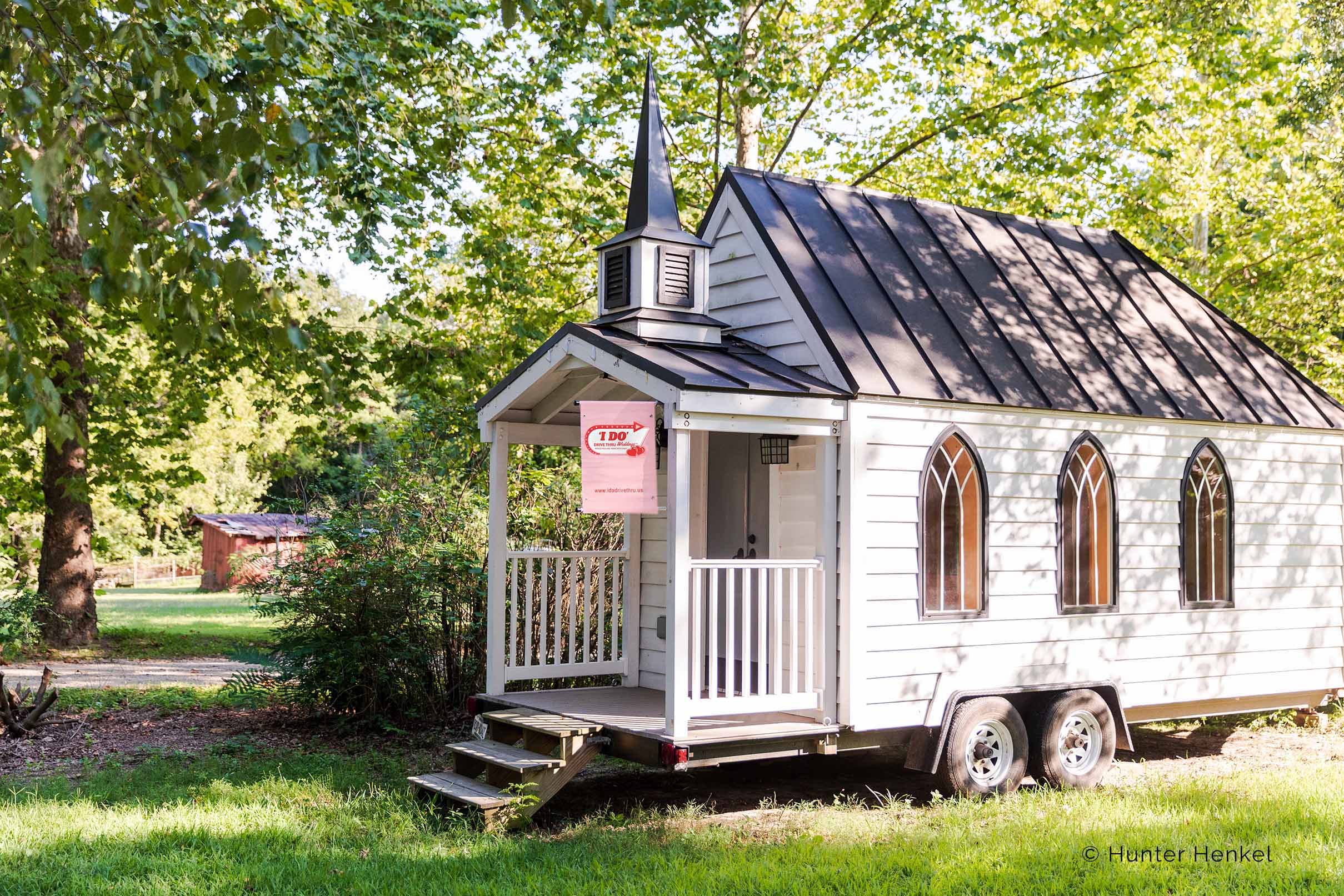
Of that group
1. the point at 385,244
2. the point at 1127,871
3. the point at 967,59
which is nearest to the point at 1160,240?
the point at 967,59

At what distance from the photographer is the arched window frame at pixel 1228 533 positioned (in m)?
10.3

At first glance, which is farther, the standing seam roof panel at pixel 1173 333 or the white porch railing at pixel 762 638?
the standing seam roof panel at pixel 1173 333

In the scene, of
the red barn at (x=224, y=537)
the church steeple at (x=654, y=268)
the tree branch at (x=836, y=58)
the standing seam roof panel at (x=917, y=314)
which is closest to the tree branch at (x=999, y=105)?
the tree branch at (x=836, y=58)

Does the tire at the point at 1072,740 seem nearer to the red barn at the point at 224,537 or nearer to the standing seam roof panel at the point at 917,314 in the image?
the standing seam roof panel at the point at 917,314

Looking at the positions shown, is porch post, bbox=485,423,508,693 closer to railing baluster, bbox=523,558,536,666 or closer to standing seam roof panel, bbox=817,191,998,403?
railing baluster, bbox=523,558,536,666

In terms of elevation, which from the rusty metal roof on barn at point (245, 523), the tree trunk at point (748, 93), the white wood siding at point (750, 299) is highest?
the tree trunk at point (748, 93)

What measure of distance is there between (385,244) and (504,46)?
3.58m

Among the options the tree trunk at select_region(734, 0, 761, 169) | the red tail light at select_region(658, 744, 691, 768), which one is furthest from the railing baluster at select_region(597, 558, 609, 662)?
the tree trunk at select_region(734, 0, 761, 169)

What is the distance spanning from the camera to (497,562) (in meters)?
9.75

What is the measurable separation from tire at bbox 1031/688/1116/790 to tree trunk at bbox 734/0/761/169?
8837 millimetres

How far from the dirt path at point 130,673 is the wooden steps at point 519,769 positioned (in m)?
6.05

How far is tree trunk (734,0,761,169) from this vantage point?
15195 millimetres

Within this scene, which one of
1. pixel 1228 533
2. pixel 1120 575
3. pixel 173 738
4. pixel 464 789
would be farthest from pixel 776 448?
pixel 173 738

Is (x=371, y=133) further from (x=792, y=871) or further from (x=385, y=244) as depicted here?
(x=792, y=871)
